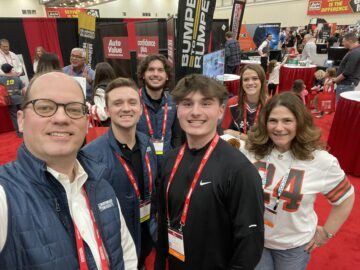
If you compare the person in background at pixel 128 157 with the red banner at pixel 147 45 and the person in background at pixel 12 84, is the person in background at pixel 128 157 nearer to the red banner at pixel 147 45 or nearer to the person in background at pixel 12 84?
the person in background at pixel 12 84

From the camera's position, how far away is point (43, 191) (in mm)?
836

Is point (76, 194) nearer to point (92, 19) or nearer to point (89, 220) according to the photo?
point (89, 220)

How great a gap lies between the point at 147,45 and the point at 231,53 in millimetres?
2597

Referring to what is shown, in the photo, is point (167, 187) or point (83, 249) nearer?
point (83, 249)

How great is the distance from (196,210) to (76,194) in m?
0.49

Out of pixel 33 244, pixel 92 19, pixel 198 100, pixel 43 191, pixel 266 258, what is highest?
pixel 92 19

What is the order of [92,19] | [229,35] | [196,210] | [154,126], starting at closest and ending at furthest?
1. [196,210]
2. [154,126]
3. [92,19]
4. [229,35]

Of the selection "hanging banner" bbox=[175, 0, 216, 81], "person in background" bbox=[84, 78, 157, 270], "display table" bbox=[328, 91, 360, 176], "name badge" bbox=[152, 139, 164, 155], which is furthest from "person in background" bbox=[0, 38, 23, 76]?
"display table" bbox=[328, 91, 360, 176]

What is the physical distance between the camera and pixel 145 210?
71.7 inches

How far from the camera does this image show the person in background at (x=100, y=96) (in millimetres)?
2438

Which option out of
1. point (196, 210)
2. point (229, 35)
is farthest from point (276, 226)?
point (229, 35)

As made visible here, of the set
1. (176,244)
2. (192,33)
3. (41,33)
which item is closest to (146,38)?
(192,33)

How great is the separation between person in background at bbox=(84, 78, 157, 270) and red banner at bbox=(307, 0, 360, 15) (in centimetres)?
1718

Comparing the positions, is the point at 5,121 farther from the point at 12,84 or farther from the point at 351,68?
the point at 351,68
